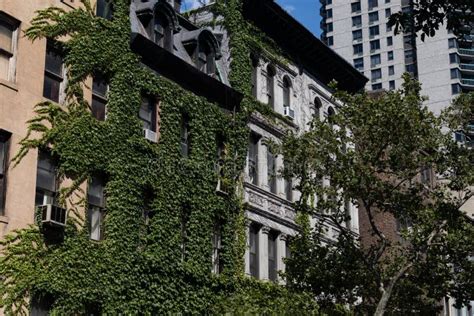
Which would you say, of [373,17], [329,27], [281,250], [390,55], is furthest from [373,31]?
[281,250]

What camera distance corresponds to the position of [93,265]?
25484 mm

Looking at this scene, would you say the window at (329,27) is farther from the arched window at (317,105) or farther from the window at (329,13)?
the arched window at (317,105)

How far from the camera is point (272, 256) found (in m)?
35.4

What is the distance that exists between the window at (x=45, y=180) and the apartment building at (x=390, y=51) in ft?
283

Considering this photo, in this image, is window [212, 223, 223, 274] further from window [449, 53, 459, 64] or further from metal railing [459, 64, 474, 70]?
metal railing [459, 64, 474, 70]

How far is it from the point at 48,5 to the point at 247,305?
11534mm

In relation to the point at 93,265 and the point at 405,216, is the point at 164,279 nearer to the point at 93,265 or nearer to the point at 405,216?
the point at 93,265

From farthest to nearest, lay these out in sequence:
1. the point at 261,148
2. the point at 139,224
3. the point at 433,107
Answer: the point at 433,107 → the point at 261,148 → the point at 139,224

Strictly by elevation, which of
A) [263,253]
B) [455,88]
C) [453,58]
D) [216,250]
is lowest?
[216,250]

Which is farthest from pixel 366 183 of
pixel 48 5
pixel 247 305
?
pixel 48 5

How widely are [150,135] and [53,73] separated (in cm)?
449

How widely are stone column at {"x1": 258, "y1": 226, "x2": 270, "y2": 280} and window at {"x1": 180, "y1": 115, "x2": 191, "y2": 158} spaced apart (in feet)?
16.6

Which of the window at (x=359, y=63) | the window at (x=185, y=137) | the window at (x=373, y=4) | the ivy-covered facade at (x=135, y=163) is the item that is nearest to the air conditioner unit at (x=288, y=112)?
the ivy-covered facade at (x=135, y=163)

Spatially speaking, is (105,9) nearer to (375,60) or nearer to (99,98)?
(99,98)
